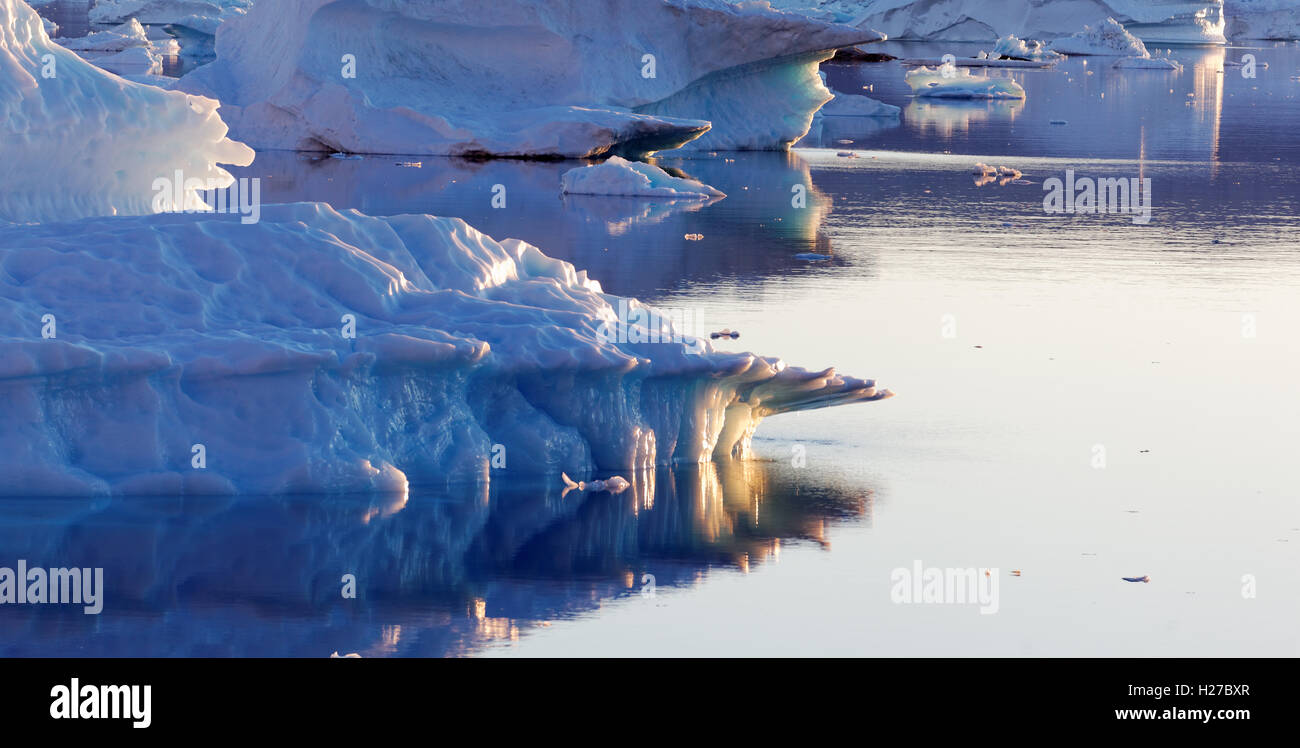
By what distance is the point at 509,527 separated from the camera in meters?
7.29

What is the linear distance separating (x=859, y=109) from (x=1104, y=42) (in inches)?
1130

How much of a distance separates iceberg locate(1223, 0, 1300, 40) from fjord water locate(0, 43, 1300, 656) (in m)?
67.8

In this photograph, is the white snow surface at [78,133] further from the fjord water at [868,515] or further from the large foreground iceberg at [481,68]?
the large foreground iceberg at [481,68]

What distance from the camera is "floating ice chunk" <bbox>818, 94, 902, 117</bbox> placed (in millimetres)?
36875

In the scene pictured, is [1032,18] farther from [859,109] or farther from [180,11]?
[859,109]

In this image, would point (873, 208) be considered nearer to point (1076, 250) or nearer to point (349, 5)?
point (1076, 250)

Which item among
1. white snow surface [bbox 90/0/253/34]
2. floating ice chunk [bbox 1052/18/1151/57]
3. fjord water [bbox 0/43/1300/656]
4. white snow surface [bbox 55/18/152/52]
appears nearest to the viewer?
fjord water [bbox 0/43/1300/656]

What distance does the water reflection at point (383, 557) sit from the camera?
232 inches

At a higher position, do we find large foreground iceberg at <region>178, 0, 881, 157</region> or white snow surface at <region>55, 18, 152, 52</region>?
white snow surface at <region>55, 18, 152, 52</region>

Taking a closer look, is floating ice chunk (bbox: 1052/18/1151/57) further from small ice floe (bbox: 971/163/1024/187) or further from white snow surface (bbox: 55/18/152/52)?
small ice floe (bbox: 971/163/1024/187)

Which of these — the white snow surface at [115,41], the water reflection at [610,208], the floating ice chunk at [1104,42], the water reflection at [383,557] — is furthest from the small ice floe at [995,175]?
the floating ice chunk at [1104,42]

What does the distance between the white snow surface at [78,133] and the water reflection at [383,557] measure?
148 inches

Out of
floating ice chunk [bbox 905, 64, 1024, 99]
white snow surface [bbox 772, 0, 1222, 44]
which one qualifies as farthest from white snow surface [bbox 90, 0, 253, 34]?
white snow surface [bbox 772, 0, 1222, 44]

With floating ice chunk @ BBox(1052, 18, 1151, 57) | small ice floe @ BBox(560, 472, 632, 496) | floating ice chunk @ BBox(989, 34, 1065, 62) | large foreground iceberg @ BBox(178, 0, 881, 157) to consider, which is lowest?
small ice floe @ BBox(560, 472, 632, 496)
